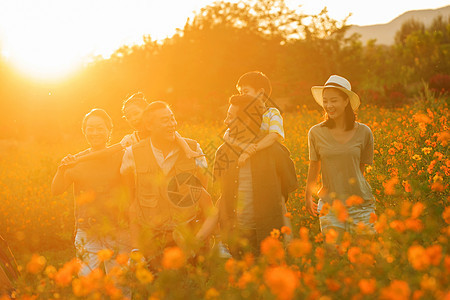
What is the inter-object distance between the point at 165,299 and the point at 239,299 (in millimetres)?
370

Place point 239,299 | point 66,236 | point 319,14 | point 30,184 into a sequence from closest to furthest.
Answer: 1. point 239,299
2. point 66,236
3. point 30,184
4. point 319,14

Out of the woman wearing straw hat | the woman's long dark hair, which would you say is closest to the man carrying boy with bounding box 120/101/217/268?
the woman wearing straw hat

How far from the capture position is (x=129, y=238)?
12.6ft

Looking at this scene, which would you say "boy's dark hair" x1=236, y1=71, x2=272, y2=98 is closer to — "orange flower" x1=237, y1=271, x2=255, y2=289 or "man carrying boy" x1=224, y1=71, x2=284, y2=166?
"man carrying boy" x1=224, y1=71, x2=284, y2=166

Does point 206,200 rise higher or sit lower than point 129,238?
higher

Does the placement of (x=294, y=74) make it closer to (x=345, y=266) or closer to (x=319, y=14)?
(x=319, y=14)

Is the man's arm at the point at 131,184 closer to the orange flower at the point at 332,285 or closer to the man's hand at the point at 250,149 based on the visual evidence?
the man's hand at the point at 250,149

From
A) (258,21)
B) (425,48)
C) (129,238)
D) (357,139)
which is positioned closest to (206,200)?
(129,238)

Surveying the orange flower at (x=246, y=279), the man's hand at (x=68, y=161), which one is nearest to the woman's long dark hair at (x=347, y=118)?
the orange flower at (x=246, y=279)

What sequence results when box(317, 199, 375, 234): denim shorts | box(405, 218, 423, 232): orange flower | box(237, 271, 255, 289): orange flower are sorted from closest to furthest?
box(237, 271, 255, 289): orange flower < box(405, 218, 423, 232): orange flower < box(317, 199, 375, 234): denim shorts

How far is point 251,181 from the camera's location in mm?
3582

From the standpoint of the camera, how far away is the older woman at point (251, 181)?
3529 millimetres

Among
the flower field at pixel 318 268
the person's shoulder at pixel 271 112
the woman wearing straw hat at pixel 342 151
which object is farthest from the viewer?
the person's shoulder at pixel 271 112

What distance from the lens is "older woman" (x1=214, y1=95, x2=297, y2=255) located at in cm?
353
